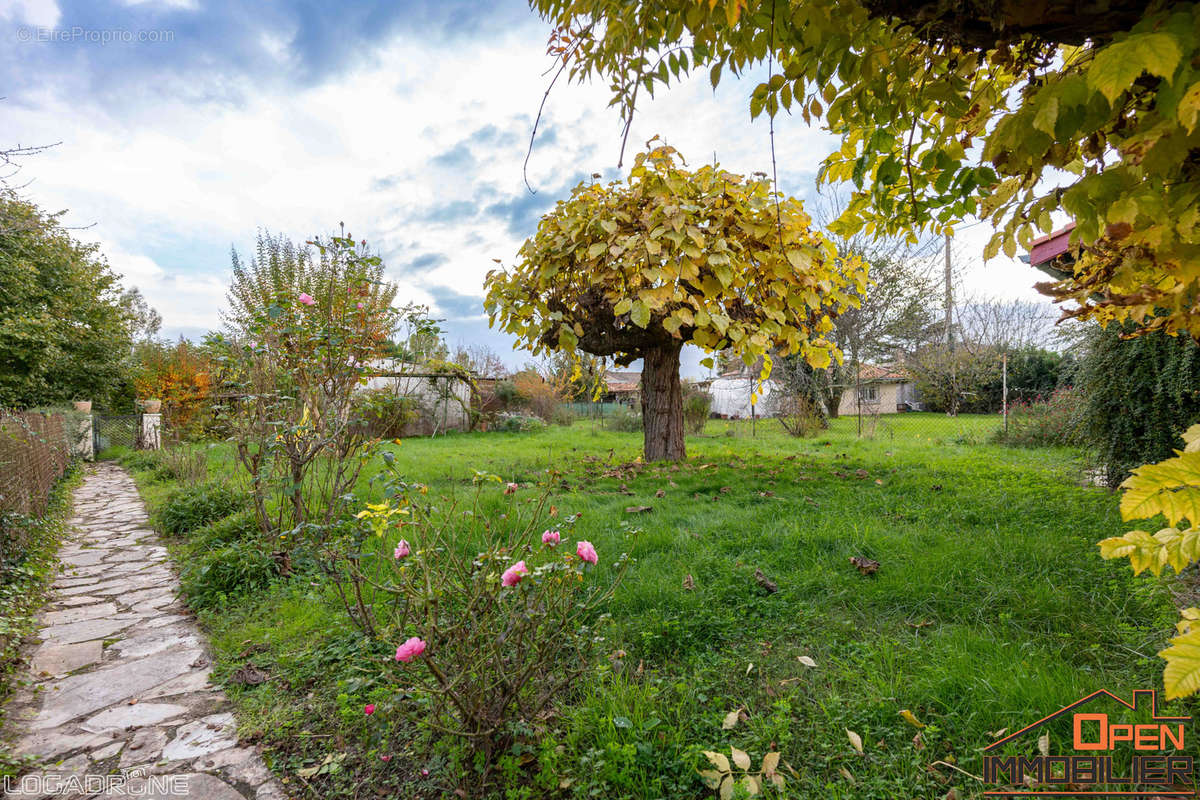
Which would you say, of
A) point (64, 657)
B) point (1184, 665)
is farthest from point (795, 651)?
point (64, 657)

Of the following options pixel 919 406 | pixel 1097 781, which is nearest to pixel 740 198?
pixel 1097 781

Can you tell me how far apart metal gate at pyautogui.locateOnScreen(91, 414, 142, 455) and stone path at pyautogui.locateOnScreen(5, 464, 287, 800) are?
42.3ft

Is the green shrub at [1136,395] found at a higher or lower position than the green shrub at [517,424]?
higher

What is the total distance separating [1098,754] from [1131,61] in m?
1.74

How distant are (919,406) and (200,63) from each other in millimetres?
26956

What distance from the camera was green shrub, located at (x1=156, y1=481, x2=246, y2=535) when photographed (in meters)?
4.94

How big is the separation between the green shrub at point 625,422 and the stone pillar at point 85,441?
40.9 feet

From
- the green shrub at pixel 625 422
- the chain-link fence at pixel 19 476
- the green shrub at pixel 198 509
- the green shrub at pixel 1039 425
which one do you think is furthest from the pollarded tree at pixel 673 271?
the green shrub at pixel 625 422

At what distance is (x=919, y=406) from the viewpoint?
23344mm

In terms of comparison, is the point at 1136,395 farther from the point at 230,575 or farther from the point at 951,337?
the point at 951,337

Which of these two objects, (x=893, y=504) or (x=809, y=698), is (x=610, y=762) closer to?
(x=809, y=698)

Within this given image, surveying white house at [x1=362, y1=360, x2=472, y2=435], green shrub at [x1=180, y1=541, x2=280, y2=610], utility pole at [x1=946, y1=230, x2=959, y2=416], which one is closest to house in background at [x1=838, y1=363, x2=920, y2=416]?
utility pole at [x1=946, y1=230, x2=959, y2=416]

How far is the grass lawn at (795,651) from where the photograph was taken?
153 cm

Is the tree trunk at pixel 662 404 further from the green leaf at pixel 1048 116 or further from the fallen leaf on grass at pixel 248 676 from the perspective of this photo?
the green leaf at pixel 1048 116
